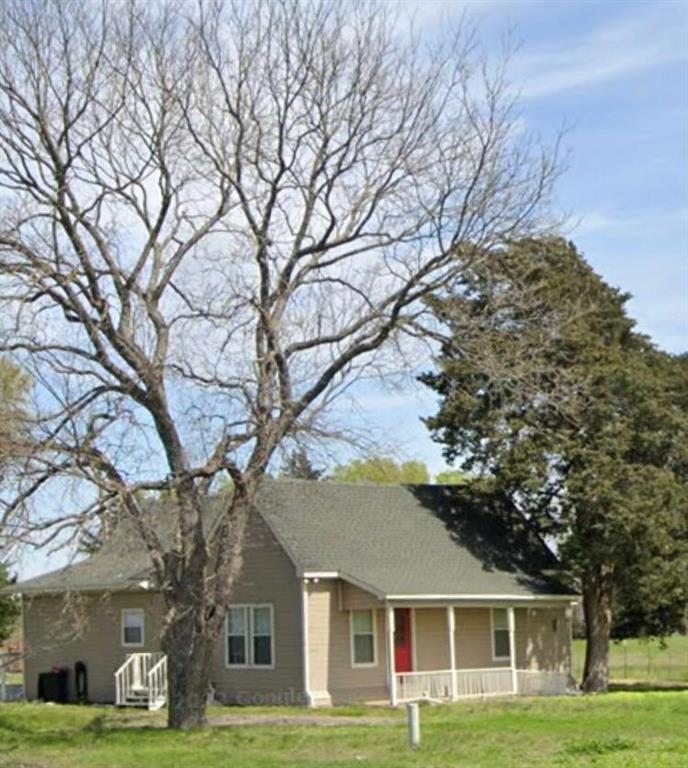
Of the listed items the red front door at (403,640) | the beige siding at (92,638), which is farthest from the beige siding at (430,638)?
the beige siding at (92,638)

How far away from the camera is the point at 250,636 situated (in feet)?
115

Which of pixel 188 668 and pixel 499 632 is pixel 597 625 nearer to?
pixel 499 632

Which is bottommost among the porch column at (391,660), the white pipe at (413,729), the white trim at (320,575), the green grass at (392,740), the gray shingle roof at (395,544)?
the green grass at (392,740)

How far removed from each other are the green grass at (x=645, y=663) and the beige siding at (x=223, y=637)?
11.6 metres

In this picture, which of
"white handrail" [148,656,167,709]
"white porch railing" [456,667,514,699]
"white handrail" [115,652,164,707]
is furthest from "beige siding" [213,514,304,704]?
"white porch railing" [456,667,514,699]

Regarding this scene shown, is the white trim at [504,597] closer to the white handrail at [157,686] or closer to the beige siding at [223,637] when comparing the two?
the beige siding at [223,637]

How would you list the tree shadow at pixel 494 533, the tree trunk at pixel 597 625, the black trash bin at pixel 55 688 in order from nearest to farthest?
the tree shadow at pixel 494 533 < the tree trunk at pixel 597 625 < the black trash bin at pixel 55 688

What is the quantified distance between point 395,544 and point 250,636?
458 centimetres

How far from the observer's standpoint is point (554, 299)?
115 ft

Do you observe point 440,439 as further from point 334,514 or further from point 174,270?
point 174,270

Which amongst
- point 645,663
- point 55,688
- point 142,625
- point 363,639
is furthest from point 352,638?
point 645,663

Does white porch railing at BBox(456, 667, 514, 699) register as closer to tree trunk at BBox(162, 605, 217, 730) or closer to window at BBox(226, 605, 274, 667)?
window at BBox(226, 605, 274, 667)

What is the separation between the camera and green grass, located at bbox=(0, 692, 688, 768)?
19.1m

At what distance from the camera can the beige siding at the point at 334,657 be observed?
33750mm
